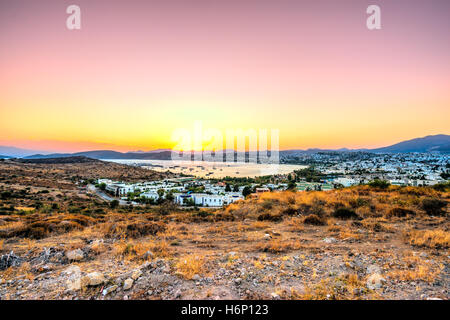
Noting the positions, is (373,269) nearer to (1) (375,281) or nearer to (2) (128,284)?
(1) (375,281)

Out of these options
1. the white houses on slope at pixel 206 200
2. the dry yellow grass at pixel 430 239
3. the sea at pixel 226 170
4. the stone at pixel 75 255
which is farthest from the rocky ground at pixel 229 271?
the sea at pixel 226 170

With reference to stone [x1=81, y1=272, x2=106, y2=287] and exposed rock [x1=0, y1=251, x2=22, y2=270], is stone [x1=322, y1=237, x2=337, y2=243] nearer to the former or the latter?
stone [x1=81, y1=272, x2=106, y2=287]

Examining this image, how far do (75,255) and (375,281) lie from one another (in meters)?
6.56

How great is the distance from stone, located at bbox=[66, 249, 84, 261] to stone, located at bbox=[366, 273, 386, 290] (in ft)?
20.6

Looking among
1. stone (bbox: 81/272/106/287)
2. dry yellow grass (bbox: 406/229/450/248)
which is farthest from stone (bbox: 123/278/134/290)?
dry yellow grass (bbox: 406/229/450/248)

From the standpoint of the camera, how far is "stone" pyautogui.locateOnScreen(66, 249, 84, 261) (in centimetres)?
502

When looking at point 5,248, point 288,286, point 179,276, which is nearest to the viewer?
point 288,286

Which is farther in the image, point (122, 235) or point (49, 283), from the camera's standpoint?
point (122, 235)

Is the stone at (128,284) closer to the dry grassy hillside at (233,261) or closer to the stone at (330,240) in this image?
the dry grassy hillside at (233,261)

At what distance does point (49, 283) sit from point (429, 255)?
8.29 metres

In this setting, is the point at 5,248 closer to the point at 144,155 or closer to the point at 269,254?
the point at 269,254
